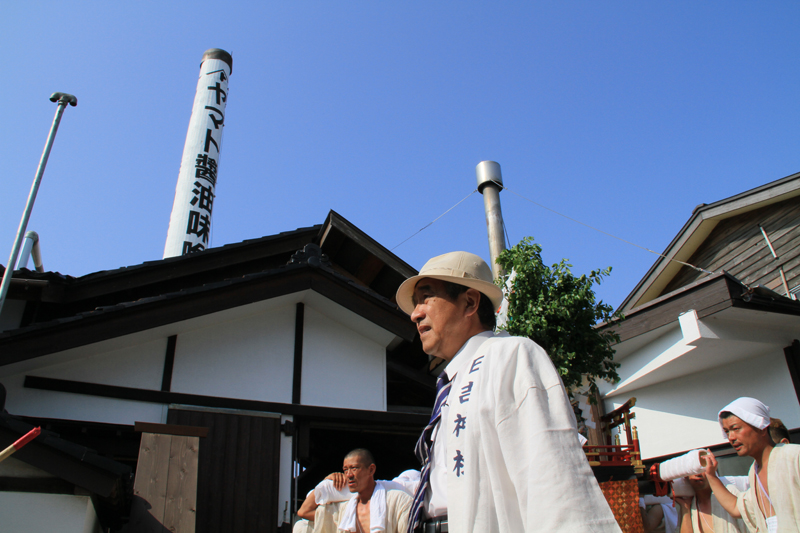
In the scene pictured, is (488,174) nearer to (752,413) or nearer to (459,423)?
(752,413)

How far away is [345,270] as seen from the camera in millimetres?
10922

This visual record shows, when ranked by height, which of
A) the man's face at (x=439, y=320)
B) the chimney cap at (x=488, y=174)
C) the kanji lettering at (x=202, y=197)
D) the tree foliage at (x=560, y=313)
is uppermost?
the kanji lettering at (x=202, y=197)

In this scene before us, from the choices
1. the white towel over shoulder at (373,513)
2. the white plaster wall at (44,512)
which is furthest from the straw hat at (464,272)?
the white plaster wall at (44,512)

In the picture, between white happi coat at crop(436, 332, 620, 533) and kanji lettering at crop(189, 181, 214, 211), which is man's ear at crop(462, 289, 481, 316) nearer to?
white happi coat at crop(436, 332, 620, 533)

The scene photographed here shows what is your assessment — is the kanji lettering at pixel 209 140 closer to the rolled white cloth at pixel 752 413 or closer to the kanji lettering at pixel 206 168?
the kanji lettering at pixel 206 168

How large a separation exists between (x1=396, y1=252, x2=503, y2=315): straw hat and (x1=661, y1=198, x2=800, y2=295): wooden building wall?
34.3 feet

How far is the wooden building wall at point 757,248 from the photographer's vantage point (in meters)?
10.5

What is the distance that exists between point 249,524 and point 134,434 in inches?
66.0

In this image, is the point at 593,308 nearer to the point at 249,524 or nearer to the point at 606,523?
the point at 249,524

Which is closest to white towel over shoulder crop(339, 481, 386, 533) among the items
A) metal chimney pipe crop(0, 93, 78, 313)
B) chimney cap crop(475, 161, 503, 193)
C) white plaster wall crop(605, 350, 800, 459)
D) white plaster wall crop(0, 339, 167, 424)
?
white plaster wall crop(0, 339, 167, 424)

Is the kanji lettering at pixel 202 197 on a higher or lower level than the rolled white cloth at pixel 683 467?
higher

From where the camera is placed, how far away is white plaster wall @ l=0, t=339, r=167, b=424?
19.5 feet

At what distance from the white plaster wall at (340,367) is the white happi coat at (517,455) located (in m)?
5.71

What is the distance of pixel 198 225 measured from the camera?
532 inches
